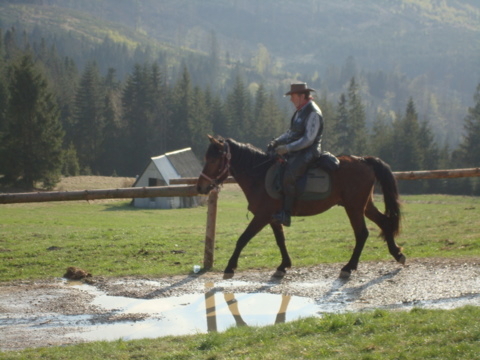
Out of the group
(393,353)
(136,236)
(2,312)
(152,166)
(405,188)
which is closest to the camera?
(393,353)

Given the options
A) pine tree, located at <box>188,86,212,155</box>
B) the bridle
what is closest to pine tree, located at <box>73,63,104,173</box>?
pine tree, located at <box>188,86,212,155</box>

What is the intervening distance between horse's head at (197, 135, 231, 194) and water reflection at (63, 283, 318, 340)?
189 cm

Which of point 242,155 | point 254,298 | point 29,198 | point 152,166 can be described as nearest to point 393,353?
point 254,298

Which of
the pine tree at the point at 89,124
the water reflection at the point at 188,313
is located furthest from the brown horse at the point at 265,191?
the pine tree at the point at 89,124

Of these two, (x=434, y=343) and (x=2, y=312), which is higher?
(x=434, y=343)

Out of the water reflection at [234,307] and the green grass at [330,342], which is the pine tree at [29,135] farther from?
the green grass at [330,342]

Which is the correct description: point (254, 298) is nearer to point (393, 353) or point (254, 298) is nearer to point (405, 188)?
point (393, 353)

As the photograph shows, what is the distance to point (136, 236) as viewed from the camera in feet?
55.0

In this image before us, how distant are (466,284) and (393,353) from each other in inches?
157

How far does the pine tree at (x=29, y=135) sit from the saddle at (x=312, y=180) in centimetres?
4575

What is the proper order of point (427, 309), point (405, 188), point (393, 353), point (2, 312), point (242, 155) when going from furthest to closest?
point (405, 188)
point (242, 155)
point (2, 312)
point (427, 309)
point (393, 353)

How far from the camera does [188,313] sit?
8531mm

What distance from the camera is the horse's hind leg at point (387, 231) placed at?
10.8 m

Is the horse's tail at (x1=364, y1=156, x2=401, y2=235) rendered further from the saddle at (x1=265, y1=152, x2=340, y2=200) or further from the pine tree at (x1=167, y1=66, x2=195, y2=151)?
the pine tree at (x1=167, y1=66, x2=195, y2=151)
